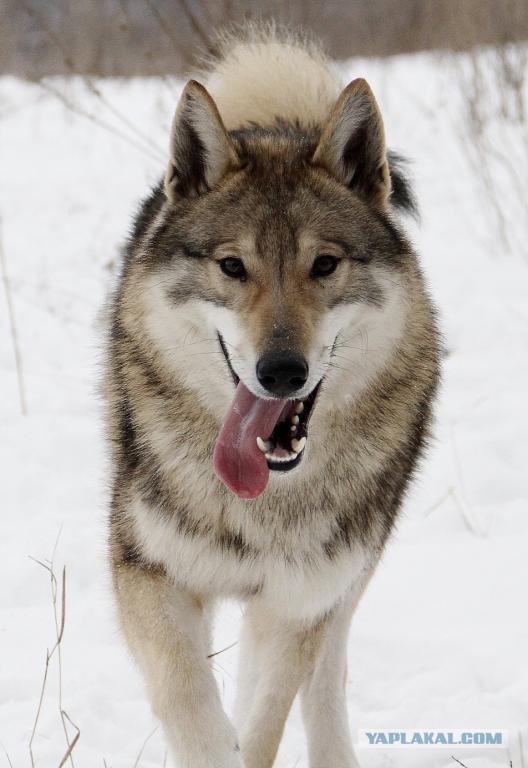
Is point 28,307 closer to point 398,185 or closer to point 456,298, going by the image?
point 456,298

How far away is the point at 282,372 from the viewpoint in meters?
2.25

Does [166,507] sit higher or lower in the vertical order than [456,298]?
higher

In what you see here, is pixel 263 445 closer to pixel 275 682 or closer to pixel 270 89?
pixel 275 682

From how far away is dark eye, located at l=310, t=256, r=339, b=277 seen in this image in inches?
97.3

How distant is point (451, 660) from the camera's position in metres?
3.31

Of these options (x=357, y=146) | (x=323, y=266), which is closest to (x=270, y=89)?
(x=357, y=146)

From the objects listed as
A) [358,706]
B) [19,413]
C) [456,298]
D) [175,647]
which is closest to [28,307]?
[19,413]

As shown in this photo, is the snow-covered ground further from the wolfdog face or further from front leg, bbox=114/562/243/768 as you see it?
the wolfdog face

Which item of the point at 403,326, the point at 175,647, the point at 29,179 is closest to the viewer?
the point at 175,647

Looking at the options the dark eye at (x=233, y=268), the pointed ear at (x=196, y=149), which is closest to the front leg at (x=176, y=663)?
the dark eye at (x=233, y=268)

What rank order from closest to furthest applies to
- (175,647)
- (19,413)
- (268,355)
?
(268,355) < (175,647) < (19,413)

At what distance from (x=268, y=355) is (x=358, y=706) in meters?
1.48

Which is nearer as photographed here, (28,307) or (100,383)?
(100,383)

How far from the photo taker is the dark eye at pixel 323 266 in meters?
2.47
